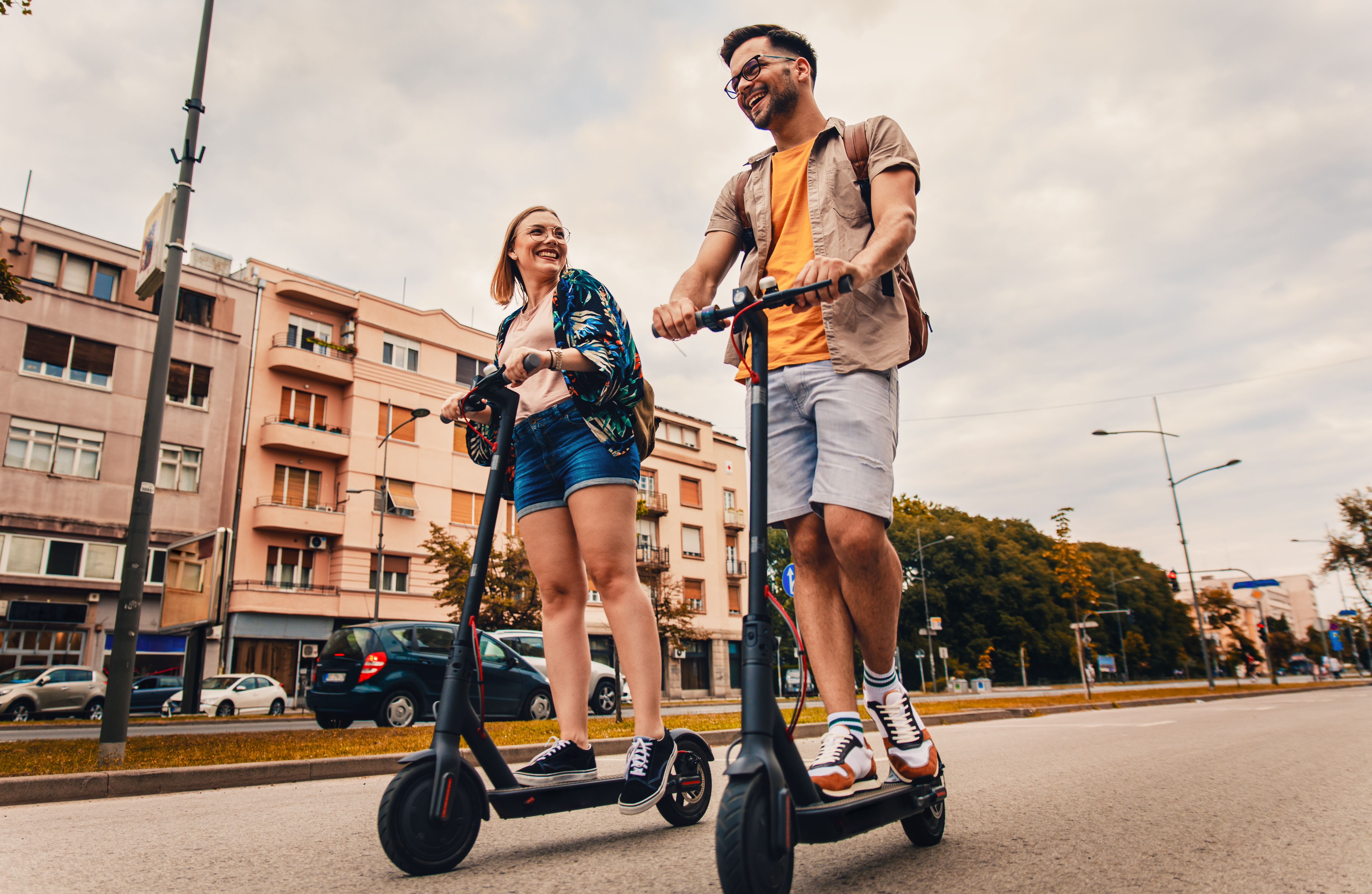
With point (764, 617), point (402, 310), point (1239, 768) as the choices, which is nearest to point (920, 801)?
point (764, 617)

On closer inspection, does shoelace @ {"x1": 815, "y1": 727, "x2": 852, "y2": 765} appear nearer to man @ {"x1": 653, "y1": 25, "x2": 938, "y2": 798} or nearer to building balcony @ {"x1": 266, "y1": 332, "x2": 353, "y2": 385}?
man @ {"x1": 653, "y1": 25, "x2": 938, "y2": 798}

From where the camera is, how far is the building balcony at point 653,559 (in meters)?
42.2

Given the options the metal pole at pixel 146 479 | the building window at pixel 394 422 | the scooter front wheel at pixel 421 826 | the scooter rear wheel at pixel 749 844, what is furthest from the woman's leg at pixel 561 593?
the building window at pixel 394 422

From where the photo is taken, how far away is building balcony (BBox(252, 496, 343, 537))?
3109cm

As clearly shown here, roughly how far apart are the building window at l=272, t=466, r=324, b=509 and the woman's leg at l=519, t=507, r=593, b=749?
105 ft

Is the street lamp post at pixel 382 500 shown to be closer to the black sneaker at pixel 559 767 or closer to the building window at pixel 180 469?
the building window at pixel 180 469

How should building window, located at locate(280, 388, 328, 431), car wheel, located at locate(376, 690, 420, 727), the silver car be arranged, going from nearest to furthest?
car wheel, located at locate(376, 690, 420, 727), the silver car, building window, located at locate(280, 388, 328, 431)

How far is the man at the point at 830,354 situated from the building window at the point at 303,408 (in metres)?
33.6

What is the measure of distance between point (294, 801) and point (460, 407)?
2.50 m

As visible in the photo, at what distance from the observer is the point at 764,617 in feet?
6.16

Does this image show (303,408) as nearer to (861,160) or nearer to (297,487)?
(297,487)

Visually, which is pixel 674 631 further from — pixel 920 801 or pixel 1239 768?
pixel 920 801

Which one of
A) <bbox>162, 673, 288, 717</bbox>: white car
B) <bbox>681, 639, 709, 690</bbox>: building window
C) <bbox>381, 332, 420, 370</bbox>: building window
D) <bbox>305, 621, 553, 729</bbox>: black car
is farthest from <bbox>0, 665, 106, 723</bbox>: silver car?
<bbox>681, 639, 709, 690</bbox>: building window

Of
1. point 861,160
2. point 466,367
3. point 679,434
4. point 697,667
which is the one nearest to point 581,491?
point 861,160
